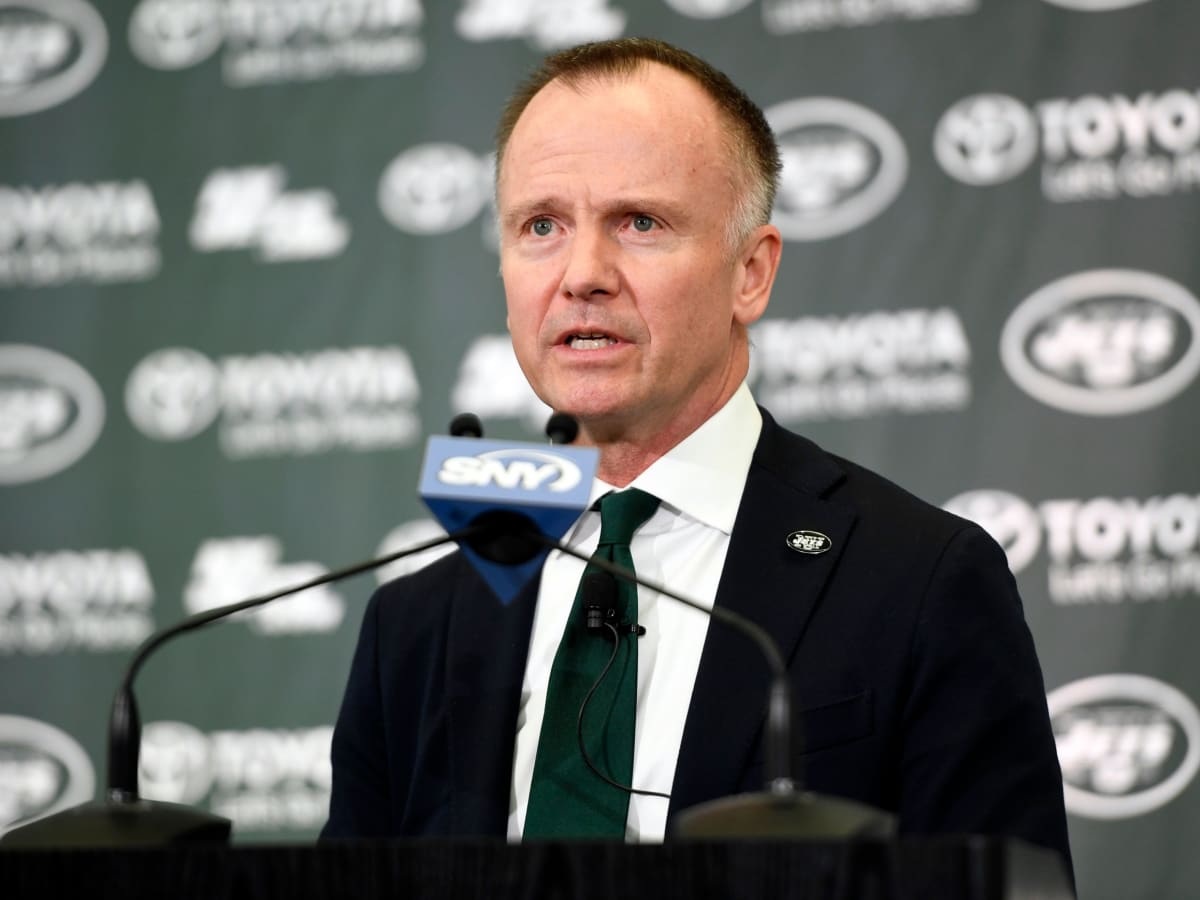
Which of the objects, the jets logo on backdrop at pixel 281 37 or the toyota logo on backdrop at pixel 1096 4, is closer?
the toyota logo on backdrop at pixel 1096 4

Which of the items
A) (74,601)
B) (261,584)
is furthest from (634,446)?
(74,601)

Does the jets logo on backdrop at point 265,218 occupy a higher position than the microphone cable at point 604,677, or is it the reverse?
the jets logo on backdrop at point 265,218

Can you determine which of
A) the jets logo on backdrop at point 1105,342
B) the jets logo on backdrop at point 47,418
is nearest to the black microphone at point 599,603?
the jets logo on backdrop at point 1105,342

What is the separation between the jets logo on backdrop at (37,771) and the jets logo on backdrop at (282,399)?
0.70m

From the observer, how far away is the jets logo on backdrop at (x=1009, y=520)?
2.94 meters

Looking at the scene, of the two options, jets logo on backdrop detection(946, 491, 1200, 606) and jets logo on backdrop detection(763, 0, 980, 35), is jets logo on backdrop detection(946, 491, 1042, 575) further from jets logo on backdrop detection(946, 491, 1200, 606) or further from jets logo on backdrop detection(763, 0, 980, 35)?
jets logo on backdrop detection(763, 0, 980, 35)

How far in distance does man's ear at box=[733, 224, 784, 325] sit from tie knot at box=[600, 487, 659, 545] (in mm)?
335

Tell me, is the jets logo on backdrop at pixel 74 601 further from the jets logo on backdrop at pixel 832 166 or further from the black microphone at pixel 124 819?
the black microphone at pixel 124 819

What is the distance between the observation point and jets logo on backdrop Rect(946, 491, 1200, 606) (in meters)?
2.88

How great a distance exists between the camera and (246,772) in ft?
10.8

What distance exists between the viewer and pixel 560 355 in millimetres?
2076

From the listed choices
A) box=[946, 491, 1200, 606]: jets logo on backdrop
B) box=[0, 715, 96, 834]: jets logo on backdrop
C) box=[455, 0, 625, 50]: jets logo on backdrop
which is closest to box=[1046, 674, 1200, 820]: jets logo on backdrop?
box=[946, 491, 1200, 606]: jets logo on backdrop

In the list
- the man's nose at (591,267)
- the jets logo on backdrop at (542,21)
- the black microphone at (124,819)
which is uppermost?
the jets logo on backdrop at (542,21)

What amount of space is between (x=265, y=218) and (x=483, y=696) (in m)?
1.81
